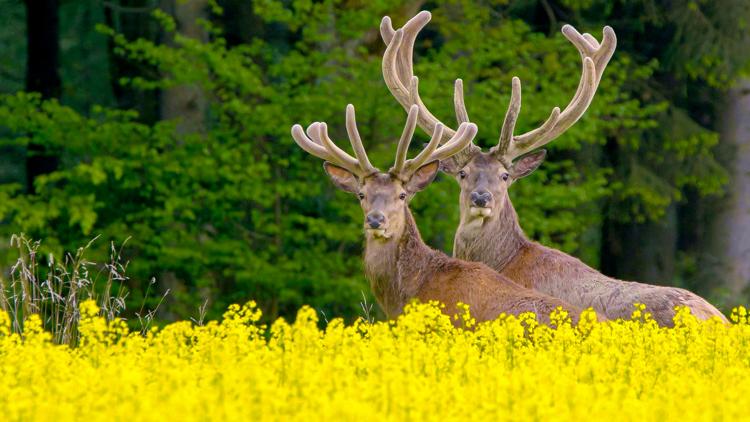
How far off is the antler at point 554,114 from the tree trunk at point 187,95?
7623mm

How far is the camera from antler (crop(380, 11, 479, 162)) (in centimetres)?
1171

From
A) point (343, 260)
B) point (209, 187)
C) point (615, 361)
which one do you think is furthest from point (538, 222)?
point (615, 361)

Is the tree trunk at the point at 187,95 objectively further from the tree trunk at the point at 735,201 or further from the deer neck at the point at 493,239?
the tree trunk at the point at 735,201

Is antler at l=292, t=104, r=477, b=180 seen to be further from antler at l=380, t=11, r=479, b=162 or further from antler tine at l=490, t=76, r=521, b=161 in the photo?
antler at l=380, t=11, r=479, b=162

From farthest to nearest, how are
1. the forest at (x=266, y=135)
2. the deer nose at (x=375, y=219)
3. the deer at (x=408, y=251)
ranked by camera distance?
1. the forest at (x=266, y=135)
2. the deer nose at (x=375, y=219)
3. the deer at (x=408, y=251)

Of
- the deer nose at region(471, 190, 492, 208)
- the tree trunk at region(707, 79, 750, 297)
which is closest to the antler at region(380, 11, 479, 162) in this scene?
the deer nose at region(471, 190, 492, 208)

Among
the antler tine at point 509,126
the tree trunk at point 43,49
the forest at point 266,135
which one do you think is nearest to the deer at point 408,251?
the antler tine at point 509,126

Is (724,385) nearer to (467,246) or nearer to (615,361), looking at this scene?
(615,361)

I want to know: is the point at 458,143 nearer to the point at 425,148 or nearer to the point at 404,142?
the point at 425,148

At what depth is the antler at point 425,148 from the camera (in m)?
10.1

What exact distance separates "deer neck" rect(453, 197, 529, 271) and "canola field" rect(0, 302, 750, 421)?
2370 millimetres

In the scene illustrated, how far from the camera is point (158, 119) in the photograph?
20.2m

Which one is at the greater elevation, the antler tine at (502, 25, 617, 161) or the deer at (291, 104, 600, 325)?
the antler tine at (502, 25, 617, 161)

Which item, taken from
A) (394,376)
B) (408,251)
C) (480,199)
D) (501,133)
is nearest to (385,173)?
(408,251)
